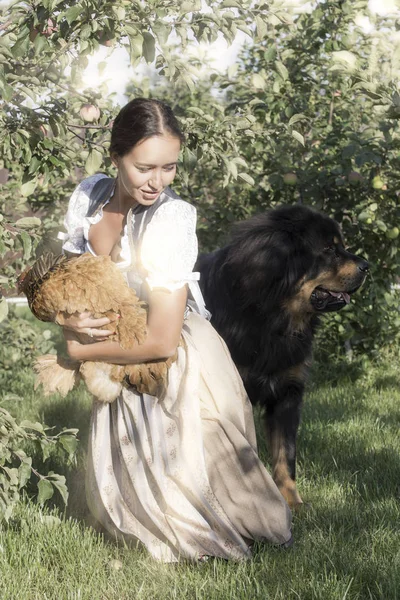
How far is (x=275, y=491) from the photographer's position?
9.29 feet

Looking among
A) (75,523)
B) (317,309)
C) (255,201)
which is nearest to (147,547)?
(75,523)

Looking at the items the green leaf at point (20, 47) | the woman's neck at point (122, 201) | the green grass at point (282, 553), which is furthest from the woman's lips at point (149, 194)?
the green grass at point (282, 553)

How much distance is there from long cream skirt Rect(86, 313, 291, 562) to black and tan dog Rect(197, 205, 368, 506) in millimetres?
699

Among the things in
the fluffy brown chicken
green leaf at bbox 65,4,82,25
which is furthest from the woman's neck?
green leaf at bbox 65,4,82,25

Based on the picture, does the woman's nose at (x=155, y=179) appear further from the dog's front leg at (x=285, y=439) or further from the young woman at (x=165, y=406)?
the dog's front leg at (x=285, y=439)

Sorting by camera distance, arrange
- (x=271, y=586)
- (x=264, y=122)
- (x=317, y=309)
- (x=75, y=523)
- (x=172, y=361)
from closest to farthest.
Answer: (x=271, y=586) → (x=172, y=361) → (x=75, y=523) → (x=317, y=309) → (x=264, y=122)

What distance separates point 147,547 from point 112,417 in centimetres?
49

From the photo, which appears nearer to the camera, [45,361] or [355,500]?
[45,361]

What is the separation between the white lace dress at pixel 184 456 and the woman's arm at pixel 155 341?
0.30 ft

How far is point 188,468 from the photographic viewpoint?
2.68 metres

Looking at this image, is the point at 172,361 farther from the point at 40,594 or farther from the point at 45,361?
the point at 40,594

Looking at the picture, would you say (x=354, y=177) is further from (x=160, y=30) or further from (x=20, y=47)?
(x=20, y=47)

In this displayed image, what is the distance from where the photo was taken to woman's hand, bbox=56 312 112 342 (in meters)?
2.54

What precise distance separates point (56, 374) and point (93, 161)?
0.95 meters
